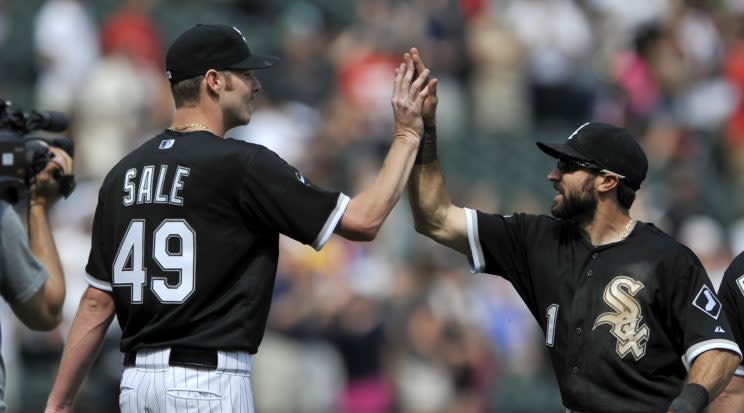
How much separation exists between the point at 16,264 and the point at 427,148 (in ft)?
5.62

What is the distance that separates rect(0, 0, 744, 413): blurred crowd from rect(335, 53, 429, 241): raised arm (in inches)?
238

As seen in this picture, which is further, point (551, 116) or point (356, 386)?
point (551, 116)

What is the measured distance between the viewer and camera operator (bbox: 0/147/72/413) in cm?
561

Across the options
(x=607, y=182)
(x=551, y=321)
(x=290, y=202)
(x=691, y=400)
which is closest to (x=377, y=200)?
(x=290, y=202)

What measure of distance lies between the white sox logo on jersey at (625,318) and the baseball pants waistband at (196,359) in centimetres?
142

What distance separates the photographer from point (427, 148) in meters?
5.77

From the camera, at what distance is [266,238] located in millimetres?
5180

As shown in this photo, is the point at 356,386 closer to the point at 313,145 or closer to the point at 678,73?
the point at 313,145

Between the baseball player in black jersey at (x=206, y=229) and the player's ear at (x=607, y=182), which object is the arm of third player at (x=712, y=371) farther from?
the baseball player in black jersey at (x=206, y=229)

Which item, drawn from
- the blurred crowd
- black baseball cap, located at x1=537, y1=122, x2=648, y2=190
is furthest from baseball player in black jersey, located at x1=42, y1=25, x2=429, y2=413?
the blurred crowd

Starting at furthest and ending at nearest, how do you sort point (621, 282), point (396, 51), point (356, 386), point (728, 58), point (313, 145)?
point (728, 58) → point (396, 51) → point (313, 145) → point (356, 386) → point (621, 282)

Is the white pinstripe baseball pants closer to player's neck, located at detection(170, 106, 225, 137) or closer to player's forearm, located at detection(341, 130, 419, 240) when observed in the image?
player's forearm, located at detection(341, 130, 419, 240)

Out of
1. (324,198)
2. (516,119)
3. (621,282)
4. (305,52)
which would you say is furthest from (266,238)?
(516,119)

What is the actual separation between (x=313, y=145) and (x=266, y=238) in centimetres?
776
